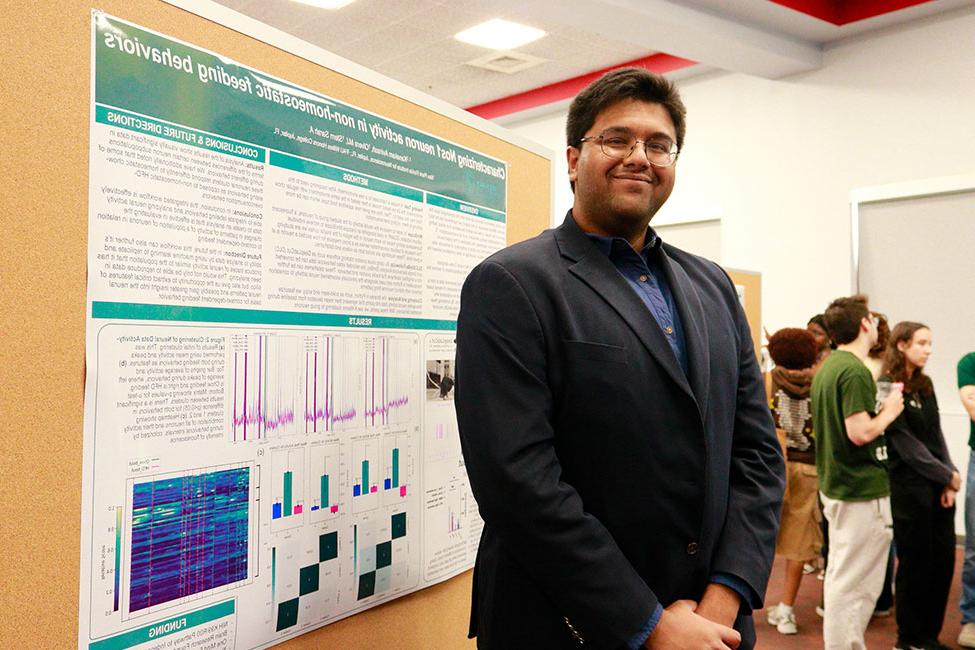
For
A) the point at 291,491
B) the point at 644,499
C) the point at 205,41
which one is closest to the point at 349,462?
the point at 291,491

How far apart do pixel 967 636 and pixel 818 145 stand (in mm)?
3760

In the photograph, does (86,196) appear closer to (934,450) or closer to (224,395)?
(224,395)

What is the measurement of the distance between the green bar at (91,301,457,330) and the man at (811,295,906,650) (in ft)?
6.92

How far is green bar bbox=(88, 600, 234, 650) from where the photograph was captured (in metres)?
1.01

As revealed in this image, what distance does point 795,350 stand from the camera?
3600 mm

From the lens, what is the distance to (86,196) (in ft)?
3.21

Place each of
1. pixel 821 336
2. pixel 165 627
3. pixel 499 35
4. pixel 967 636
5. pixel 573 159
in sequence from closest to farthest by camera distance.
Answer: pixel 165 627 → pixel 573 159 → pixel 967 636 → pixel 821 336 → pixel 499 35

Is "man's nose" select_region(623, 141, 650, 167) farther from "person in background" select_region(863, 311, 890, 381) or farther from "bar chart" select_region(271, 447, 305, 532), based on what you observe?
"person in background" select_region(863, 311, 890, 381)

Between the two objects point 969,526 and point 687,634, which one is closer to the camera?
point 687,634

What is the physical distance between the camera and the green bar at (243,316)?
101cm

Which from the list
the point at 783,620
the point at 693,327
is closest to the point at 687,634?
the point at 693,327

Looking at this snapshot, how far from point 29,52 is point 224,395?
52 centimetres

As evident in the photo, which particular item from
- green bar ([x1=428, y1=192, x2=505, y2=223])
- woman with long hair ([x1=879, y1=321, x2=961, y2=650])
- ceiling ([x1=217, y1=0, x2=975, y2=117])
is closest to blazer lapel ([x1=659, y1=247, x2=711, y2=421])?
green bar ([x1=428, y1=192, x2=505, y2=223])

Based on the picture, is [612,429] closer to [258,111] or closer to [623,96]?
[623,96]
